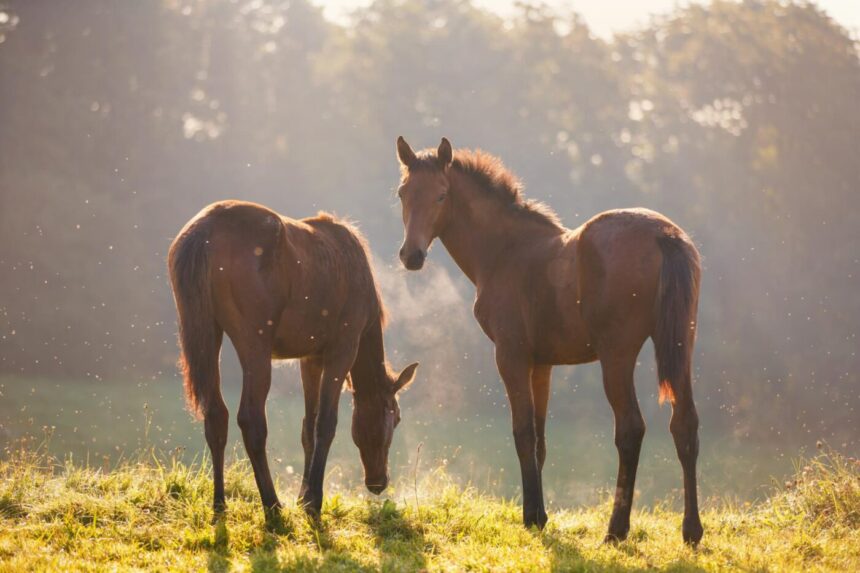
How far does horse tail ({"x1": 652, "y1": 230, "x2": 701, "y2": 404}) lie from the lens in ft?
18.3

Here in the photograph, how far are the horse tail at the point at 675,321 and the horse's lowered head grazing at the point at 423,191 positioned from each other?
2.19 meters

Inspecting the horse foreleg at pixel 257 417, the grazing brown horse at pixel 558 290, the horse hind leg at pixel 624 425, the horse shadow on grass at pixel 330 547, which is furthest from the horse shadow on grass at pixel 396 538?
the horse hind leg at pixel 624 425

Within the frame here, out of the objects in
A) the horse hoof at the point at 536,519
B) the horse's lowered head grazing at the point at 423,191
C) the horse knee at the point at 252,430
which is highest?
the horse's lowered head grazing at the point at 423,191

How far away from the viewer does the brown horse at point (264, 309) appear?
5941mm

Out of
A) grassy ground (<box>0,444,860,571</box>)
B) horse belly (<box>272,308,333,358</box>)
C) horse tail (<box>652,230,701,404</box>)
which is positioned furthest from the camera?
horse belly (<box>272,308,333,358</box>)

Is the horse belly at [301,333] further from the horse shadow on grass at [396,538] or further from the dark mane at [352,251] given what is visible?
the horse shadow on grass at [396,538]

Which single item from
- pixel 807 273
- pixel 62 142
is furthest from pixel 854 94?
pixel 62 142

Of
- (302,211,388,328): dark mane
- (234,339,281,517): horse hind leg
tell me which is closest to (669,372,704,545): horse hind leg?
(234,339,281,517): horse hind leg

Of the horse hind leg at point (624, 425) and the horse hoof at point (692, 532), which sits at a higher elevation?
the horse hind leg at point (624, 425)

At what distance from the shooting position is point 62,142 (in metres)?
31.8

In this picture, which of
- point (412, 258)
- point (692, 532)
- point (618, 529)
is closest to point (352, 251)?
point (412, 258)

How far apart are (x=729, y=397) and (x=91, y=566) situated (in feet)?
74.8

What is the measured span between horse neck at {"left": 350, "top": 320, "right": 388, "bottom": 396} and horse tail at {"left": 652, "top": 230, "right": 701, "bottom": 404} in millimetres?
3029

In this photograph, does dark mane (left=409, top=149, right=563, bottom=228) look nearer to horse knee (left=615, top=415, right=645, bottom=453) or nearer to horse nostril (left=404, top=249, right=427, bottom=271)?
horse nostril (left=404, top=249, right=427, bottom=271)
